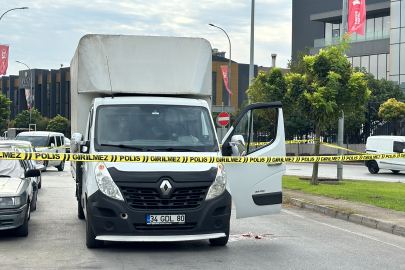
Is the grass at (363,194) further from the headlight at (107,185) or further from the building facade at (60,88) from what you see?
the building facade at (60,88)

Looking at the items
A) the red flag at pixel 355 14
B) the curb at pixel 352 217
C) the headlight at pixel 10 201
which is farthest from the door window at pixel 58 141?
the headlight at pixel 10 201

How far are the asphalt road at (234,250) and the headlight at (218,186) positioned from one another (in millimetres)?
801

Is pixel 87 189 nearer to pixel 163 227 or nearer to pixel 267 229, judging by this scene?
pixel 163 227

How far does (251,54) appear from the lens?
81.0ft

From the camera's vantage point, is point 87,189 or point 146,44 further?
point 146,44

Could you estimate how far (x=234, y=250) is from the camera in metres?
7.77

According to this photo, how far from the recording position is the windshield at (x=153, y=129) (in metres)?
7.99

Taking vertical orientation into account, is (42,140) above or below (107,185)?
below

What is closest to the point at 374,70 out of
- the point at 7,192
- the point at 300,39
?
the point at 300,39

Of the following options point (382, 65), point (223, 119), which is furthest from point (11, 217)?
point (382, 65)

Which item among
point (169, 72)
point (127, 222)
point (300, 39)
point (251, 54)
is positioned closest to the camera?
point (127, 222)

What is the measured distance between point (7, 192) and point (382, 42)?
49.3 metres

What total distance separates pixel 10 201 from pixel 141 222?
2250 mm

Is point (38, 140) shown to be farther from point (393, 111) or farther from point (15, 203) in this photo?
point (393, 111)
